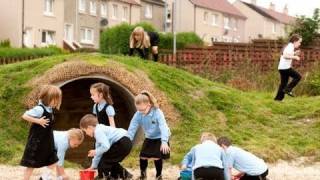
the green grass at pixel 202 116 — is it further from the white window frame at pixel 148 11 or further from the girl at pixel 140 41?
the white window frame at pixel 148 11

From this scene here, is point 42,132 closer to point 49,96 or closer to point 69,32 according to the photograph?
point 49,96

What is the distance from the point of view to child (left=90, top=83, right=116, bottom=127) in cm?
1022

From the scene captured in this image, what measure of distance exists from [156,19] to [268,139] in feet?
183

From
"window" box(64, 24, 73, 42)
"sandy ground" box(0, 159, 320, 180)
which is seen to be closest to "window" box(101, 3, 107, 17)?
"window" box(64, 24, 73, 42)

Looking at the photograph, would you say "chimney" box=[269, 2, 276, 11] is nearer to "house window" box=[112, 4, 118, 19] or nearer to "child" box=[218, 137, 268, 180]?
"house window" box=[112, 4, 118, 19]

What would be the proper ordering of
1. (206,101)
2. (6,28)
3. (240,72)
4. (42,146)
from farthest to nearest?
(6,28)
(240,72)
(206,101)
(42,146)

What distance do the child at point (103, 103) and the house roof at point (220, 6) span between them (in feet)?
196

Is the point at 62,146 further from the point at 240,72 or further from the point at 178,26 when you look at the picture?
the point at 178,26

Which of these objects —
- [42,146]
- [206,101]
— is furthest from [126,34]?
[42,146]

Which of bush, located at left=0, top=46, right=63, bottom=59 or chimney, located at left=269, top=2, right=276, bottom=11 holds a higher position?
chimney, located at left=269, top=2, right=276, bottom=11

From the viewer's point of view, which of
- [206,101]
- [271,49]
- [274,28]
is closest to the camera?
[206,101]

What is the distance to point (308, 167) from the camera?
12461 mm

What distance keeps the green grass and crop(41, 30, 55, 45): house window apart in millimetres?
36218

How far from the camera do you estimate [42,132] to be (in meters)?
9.38
